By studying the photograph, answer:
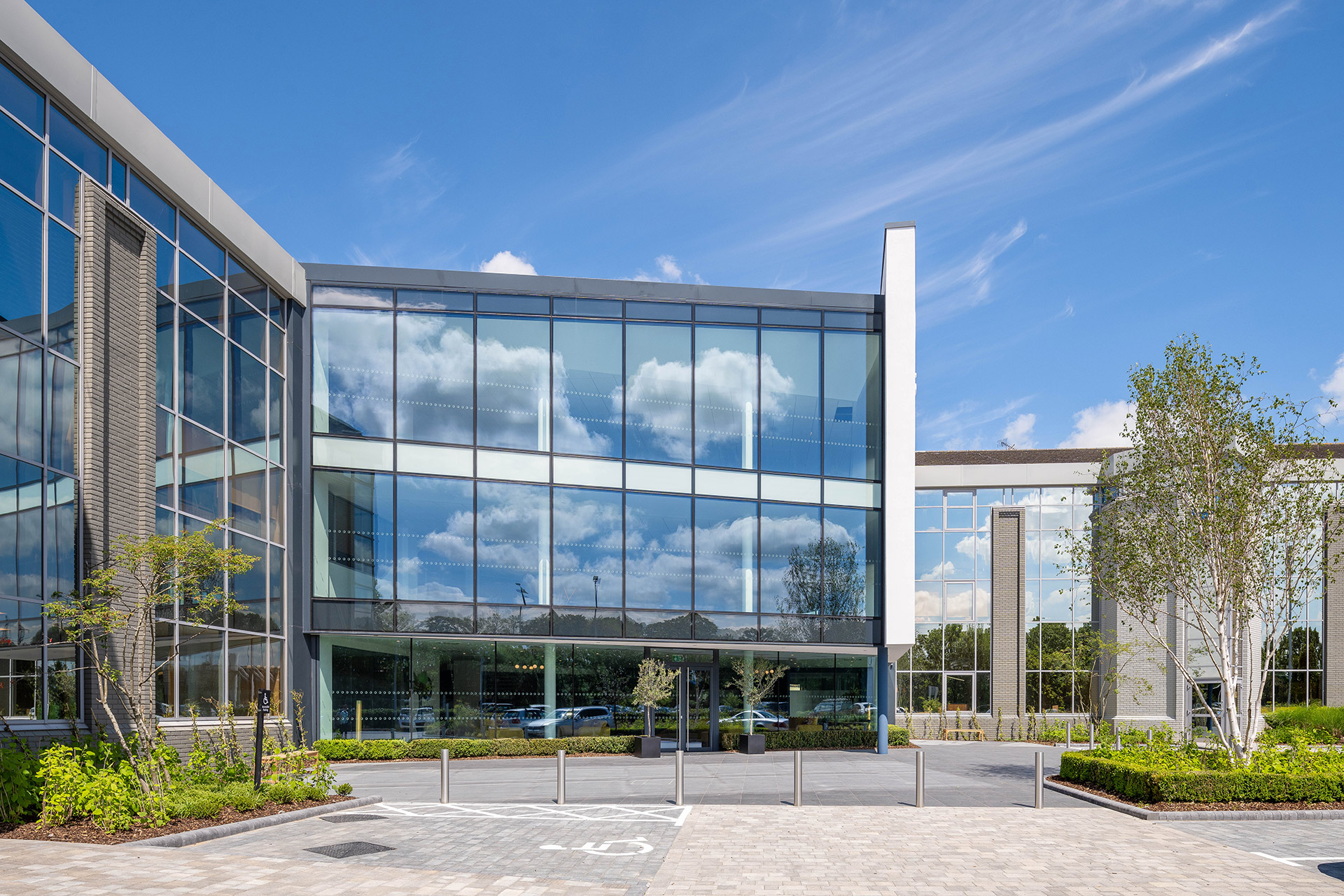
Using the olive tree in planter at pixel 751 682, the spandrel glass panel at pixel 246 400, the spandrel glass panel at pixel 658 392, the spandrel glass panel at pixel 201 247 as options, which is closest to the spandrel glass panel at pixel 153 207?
the spandrel glass panel at pixel 201 247

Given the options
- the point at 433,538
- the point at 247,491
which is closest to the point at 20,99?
the point at 247,491

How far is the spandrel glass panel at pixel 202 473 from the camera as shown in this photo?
64.6 feet

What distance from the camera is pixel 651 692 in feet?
86.1

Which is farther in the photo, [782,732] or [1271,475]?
[782,732]

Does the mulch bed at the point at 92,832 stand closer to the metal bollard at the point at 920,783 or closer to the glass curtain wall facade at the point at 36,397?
the glass curtain wall facade at the point at 36,397

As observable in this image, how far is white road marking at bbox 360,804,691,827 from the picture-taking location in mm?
14883

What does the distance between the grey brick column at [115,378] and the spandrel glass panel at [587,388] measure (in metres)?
10.2

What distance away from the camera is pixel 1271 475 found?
62.7ft

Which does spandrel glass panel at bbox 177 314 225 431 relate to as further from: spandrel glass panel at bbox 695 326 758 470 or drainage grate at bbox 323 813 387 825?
spandrel glass panel at bbox 695 326 758 470

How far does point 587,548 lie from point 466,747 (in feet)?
18.1

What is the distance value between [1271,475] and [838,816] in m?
10.5

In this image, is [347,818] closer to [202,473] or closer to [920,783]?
[920,783]

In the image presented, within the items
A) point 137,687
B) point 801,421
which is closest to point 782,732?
point 801,421

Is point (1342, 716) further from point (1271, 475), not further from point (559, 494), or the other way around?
point (559, 494)
